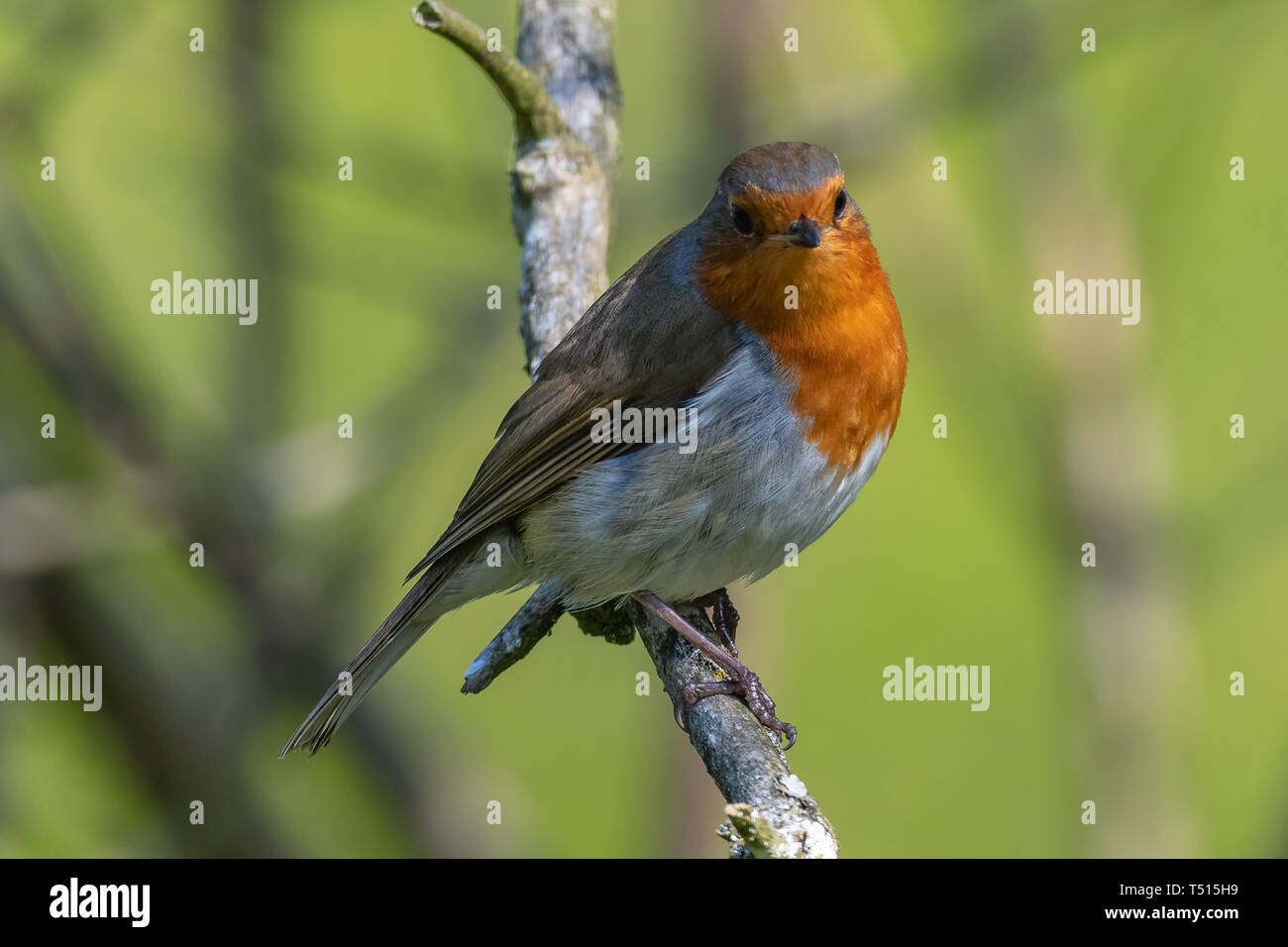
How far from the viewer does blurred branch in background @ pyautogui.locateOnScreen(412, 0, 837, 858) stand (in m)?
3.72

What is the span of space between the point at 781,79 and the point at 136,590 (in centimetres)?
336

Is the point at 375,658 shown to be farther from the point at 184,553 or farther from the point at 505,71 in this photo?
the point at 505,71

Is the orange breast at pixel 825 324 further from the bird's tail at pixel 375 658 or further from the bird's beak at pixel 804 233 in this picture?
the bird's tail at pixel 375 658

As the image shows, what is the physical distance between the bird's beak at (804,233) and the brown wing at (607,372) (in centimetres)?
37

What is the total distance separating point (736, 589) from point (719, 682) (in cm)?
129

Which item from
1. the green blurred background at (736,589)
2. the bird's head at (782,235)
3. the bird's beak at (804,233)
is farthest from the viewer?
the green blurred background at (736,589)

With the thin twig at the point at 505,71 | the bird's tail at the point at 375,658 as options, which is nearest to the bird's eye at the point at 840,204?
the thin twig at the point at 505,71

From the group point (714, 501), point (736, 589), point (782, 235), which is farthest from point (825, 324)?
point (736, 589)

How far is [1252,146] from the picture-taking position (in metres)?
7.90

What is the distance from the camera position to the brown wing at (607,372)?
12.9 feet

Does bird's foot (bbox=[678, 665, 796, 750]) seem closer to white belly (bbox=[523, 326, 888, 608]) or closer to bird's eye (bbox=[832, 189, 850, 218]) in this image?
white belly (bbox=[523, 326, 888, 608])

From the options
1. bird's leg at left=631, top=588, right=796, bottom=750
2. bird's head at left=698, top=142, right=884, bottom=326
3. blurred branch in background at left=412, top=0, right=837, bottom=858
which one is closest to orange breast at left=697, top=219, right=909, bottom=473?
bird's head at left=698, top=142, right=884, bottom=326

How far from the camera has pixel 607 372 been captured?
3.94m
